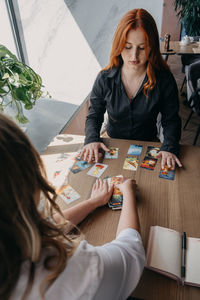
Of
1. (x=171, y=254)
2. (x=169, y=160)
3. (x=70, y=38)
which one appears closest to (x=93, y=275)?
(x=171, y=254)

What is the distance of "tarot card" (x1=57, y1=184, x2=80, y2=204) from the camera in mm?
1137

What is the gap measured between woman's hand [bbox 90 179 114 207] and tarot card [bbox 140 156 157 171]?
270 millimetres

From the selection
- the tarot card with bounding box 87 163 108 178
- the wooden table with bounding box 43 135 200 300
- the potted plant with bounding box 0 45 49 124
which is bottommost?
the wooden table with bounding box 43 135 200 300

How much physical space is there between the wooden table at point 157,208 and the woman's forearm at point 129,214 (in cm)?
6

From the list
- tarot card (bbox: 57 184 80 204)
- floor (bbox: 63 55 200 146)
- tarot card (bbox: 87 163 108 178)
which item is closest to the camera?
tarot card (bbox: 57 184 80 204)

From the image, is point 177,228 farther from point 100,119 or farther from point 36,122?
point 36,122

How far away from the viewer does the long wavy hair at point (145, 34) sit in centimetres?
137

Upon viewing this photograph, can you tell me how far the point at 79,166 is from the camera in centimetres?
135

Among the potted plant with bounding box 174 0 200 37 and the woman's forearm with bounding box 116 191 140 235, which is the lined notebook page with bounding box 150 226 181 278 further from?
the potted plant with bounding box 174 0 200 37

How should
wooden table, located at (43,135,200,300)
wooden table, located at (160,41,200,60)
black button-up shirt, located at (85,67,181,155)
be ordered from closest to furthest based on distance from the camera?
wooden table, located at (43,135,200,300) → black button-up shirt, located at (85,67,181,155) → wooden table, located at (160,41,200,60)

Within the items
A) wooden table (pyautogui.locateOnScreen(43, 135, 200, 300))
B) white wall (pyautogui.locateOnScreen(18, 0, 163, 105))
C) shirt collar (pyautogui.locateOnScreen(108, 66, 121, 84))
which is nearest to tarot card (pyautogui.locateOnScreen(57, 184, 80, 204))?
wooden table (pyautogui.locateOnScreen(43, 135, 200, 300))

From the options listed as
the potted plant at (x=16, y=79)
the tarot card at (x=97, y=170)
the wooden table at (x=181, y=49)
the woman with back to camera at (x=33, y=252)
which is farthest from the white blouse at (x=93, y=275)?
the wooden table at (x=181, y=49)

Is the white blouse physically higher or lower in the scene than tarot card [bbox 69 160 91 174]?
higher

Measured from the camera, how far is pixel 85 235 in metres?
0.96
